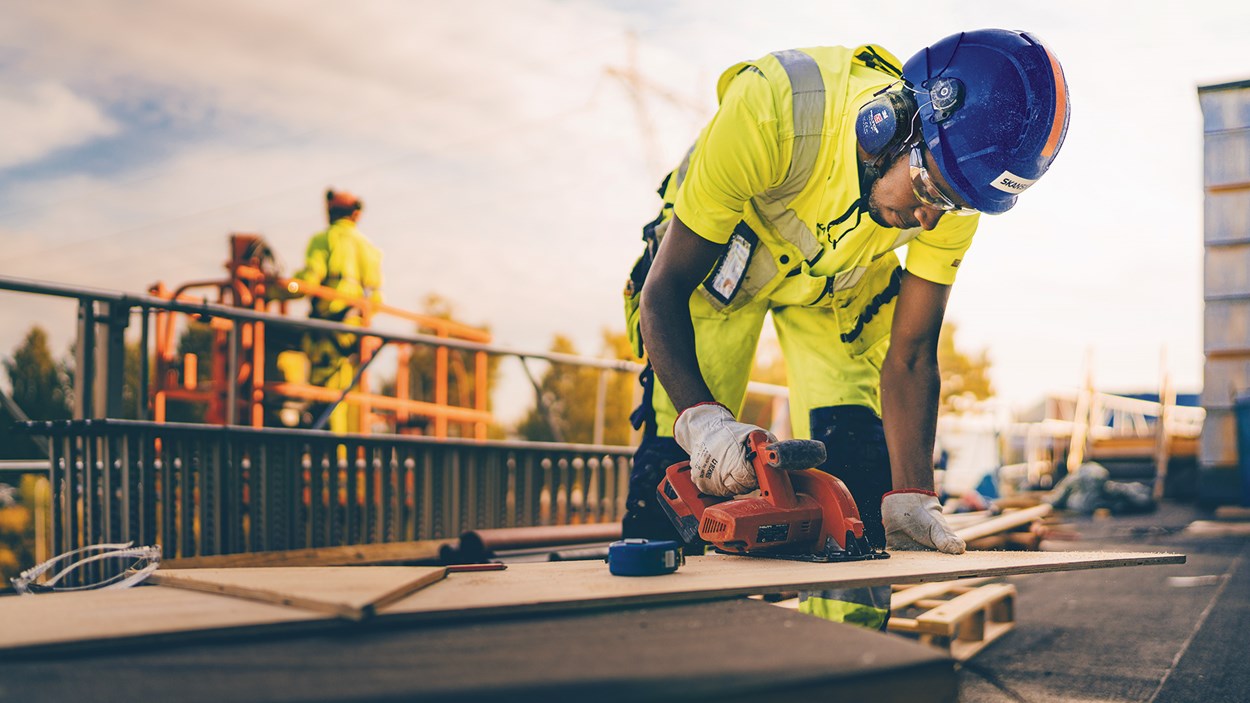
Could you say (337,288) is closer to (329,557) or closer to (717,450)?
(329,557)

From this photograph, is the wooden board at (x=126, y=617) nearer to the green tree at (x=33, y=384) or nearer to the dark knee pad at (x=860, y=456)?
the dark knee pad at (x=860, y=456)

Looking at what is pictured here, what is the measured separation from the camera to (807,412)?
298 centimetres

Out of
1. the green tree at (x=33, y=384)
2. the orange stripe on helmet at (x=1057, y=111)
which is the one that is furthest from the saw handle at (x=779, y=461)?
the green tree at (x=33, y=384)

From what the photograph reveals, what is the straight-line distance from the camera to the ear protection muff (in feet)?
7.23

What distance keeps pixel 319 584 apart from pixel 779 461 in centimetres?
95

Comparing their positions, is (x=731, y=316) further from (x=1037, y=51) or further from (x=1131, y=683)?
→ (x=1131, y=683)

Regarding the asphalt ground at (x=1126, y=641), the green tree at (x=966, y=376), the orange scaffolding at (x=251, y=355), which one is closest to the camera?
the asphalt ground at (x=1126, y=641)

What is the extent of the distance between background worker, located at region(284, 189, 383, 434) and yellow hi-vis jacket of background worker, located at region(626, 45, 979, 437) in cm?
544

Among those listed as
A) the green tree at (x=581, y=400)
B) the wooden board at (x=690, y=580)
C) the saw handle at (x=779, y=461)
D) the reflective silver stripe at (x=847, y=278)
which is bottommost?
the green tree at (x=581, y=400)

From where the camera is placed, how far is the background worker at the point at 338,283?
7.92 meters

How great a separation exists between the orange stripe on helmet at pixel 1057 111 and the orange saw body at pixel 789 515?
859mm

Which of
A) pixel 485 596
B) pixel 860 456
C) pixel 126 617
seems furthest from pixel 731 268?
pixel 126 617

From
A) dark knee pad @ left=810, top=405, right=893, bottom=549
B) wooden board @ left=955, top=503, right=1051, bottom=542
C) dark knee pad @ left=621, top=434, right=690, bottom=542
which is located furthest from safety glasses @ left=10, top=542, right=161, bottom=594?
wooden board @ left=955, top=503, right=1051, bottom=542

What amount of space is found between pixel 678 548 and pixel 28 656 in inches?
40.6
